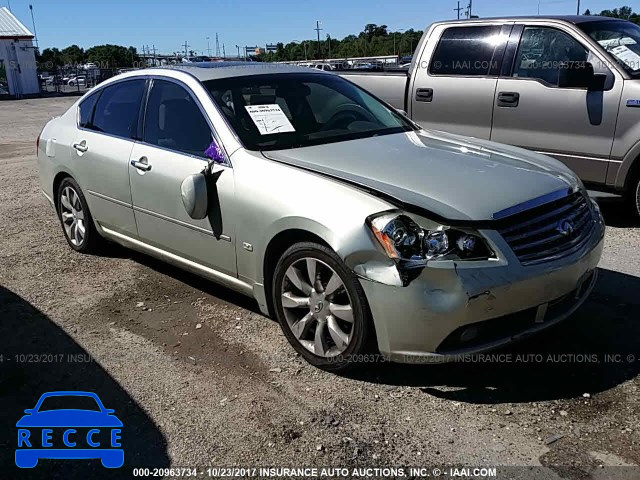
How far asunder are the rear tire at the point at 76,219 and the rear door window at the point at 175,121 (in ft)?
4.03

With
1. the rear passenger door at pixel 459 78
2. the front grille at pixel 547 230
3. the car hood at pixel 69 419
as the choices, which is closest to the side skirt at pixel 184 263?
the car hood at pixel 69 419

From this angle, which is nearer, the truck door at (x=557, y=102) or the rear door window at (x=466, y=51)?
the truck door at (x=557, y=102)

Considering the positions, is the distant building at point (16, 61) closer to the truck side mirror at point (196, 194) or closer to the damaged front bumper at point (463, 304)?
the truck side mirror at point (196, 194)

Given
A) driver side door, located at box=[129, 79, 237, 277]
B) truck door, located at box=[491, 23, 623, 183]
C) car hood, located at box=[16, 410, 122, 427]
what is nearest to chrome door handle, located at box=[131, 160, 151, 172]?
driver side door, located at box=[129, 79, 237, 277]

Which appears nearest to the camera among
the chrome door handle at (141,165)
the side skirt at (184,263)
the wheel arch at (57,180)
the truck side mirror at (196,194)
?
the truck side mirror at (196,194)

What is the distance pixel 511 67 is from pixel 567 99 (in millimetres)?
727

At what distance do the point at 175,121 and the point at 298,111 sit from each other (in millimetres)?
863

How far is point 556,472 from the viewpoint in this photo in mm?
2699

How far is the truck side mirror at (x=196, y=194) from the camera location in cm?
386

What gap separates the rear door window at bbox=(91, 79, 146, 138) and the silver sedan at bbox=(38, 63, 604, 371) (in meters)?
0.02

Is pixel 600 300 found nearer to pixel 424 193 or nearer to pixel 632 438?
pixel 632 438

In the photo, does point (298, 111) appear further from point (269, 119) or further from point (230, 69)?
point (230, 69)

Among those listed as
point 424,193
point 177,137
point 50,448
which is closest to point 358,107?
point 177,137

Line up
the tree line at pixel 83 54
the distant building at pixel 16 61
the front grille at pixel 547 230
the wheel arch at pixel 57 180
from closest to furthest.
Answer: the front grille at pixel 547 230 < the wheel arch at pixel 57 180 < the distant building at pixel 16 61 < the tree line at pixel 83 54
